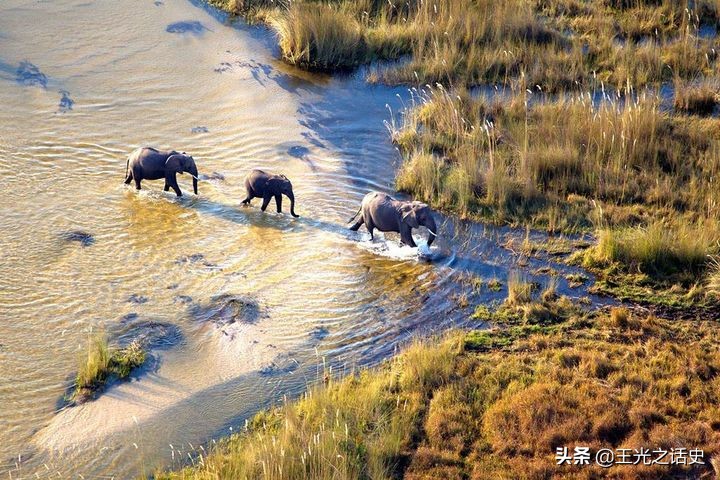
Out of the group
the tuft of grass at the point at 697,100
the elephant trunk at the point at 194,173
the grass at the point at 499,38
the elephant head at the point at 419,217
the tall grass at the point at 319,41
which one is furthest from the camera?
the tall grass at the point at 319,41

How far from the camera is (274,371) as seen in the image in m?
8.72

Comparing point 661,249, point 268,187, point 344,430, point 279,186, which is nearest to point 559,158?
point 661,249

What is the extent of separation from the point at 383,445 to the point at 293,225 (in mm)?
4793

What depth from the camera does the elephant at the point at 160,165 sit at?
11945 millimetres

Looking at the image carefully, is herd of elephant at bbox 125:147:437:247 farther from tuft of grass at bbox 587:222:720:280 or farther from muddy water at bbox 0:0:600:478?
tuft of grass at bbox 587:222:720:280

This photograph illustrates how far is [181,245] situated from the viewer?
10984mm

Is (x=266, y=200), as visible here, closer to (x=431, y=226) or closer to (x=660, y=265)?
(x=431, y=226)

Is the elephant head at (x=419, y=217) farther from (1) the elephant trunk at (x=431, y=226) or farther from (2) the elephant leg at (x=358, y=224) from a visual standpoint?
(2) the elephant leg at (x=358, y=224)

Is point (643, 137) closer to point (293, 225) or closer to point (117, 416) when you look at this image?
point (293, 225)

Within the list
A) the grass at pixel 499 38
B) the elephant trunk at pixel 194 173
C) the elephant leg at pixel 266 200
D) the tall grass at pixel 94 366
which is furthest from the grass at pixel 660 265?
the tall grass at pixel 94 366

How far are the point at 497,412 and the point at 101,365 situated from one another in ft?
12.6

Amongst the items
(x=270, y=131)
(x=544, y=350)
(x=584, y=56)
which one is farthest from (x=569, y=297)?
(x=584, y=56)

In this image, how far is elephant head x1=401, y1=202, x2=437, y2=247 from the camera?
1077 centimetres

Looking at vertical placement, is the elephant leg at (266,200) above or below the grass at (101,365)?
above
